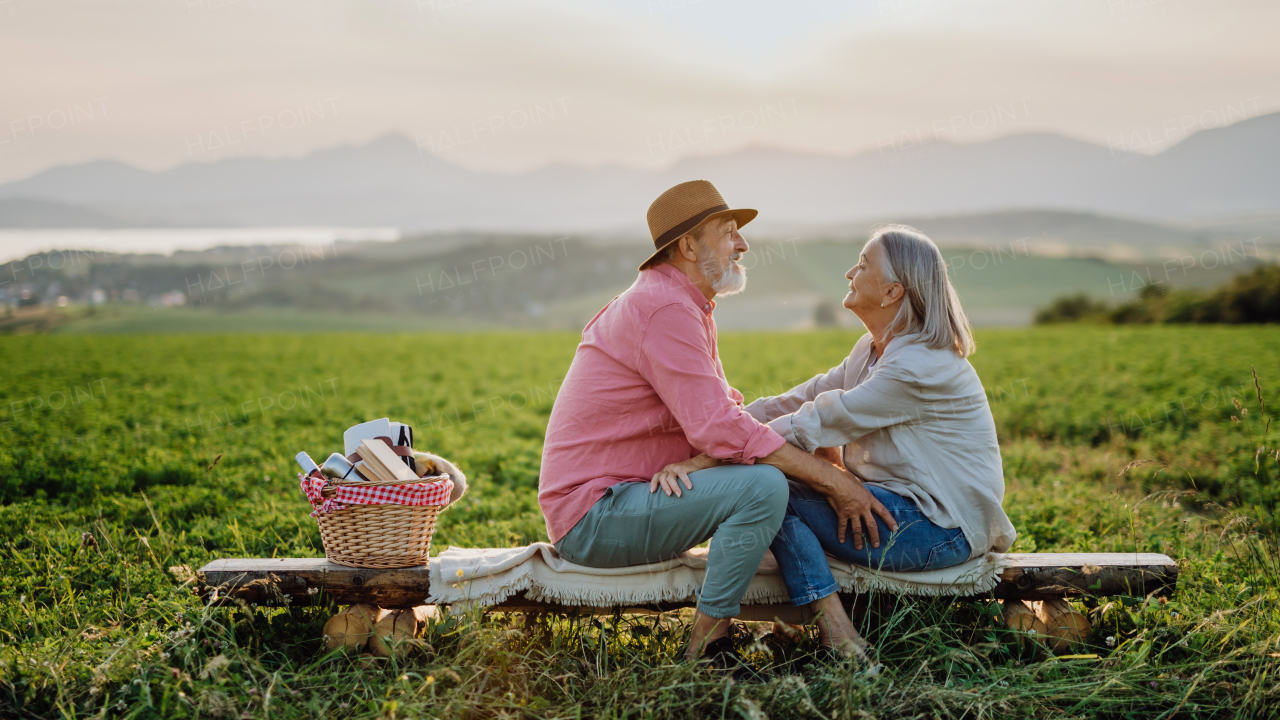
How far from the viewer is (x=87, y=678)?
3152mm

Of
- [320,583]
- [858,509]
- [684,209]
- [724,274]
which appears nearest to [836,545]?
[858,509]

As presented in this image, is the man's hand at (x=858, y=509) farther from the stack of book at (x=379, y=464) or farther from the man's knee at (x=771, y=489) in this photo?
the stack of book at (x=379, y=464)

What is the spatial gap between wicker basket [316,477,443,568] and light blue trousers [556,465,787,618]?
26.5 inches

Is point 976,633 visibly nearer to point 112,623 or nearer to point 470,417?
point 112,623

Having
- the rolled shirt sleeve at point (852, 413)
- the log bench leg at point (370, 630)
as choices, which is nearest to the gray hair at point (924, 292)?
the rolled shirt sleeve at point (852, 413)

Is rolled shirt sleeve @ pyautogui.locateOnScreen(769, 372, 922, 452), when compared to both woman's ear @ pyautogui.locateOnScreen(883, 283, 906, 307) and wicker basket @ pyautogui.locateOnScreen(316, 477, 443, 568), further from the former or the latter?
wicker basket @ pyautogui.locateOnScreen(316, 477, 443, 568)

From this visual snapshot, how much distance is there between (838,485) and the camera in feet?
11.1

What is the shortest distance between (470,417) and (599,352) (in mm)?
7945

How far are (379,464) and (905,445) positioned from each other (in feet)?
7.74

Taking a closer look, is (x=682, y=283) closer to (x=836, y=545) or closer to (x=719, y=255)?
(x=719, y=255)

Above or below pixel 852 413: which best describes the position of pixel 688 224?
above

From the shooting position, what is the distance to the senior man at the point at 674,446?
325 cm

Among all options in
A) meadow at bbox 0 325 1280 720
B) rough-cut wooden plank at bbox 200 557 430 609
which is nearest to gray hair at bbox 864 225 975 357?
meadow at bbox 0 325 1280 720

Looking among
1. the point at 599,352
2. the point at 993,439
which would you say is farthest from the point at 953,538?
the point at 599,352
